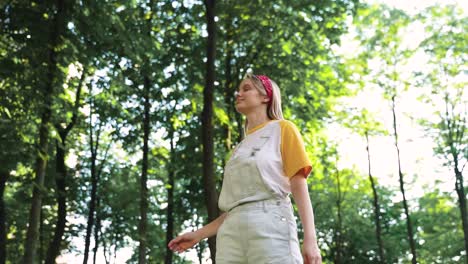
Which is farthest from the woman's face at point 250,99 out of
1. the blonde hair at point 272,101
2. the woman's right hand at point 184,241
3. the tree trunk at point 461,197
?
the tree trunk at point 461,197

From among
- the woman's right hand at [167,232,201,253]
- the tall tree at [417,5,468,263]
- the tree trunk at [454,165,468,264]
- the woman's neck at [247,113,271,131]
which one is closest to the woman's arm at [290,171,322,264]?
the woman's neck at [247,113,271,131]

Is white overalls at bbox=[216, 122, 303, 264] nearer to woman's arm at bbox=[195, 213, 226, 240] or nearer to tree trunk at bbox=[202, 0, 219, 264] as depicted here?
woman's arm at bbox=[195, 213, 226, 240]

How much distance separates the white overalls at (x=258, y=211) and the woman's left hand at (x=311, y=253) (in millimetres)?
58

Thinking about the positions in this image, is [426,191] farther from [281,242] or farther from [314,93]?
[281,242]

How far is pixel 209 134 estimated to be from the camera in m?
10.3

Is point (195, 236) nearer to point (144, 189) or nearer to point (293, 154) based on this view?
point (293, 154)

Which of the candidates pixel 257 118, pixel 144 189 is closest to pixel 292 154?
pixel 257 118

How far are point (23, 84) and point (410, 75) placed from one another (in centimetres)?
1737

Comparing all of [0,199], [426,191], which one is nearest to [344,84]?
[426,191]

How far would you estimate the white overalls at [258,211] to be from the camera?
258cm

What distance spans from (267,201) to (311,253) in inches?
13.4

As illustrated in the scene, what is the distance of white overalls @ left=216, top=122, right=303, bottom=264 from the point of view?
2576 millimetres

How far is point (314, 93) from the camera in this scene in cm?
1658

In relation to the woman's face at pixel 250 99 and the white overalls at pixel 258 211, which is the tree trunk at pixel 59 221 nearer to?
the woman's face at pixel 250 99
